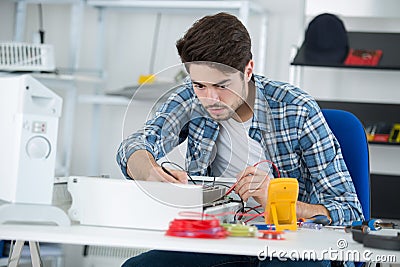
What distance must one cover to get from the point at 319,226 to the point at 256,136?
0.33m

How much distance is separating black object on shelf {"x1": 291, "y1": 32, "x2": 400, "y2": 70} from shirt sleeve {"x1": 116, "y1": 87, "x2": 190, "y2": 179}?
47.0 inches

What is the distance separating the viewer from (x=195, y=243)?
1129 millimetres

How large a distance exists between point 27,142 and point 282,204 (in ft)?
1.58

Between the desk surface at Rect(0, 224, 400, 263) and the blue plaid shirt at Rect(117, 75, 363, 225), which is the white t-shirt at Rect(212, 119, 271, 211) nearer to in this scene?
the blue plaid shirt at Rect(117, 75, 363, 225)

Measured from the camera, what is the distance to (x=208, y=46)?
1561 millimetres

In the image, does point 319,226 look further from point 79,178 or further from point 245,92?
point 79,178

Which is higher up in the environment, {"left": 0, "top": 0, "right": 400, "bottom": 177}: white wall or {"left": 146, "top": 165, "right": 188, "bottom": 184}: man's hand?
{"left": 0, "top": 0, "right": 400, "bottom": 177}: white wall

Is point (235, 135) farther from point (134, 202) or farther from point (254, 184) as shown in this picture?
point (134, 202)

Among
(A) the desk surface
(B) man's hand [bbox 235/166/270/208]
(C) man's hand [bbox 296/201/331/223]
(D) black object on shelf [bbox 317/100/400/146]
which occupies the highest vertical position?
(D) black object on shelf [bbox 317/100/400/146]

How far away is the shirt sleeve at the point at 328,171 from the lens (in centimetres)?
161

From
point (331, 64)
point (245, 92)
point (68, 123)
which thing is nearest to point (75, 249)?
point (68, 123)

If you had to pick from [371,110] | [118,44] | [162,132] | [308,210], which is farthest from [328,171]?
[118,44]

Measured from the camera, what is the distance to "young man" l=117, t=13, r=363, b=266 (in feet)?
4.75

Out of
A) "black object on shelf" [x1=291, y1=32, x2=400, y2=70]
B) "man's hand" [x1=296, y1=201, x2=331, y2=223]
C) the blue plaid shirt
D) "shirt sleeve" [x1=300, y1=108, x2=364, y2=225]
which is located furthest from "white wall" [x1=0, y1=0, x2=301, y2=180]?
"man's hand" [x1=296, y1=201, x2=331, y2=223]
